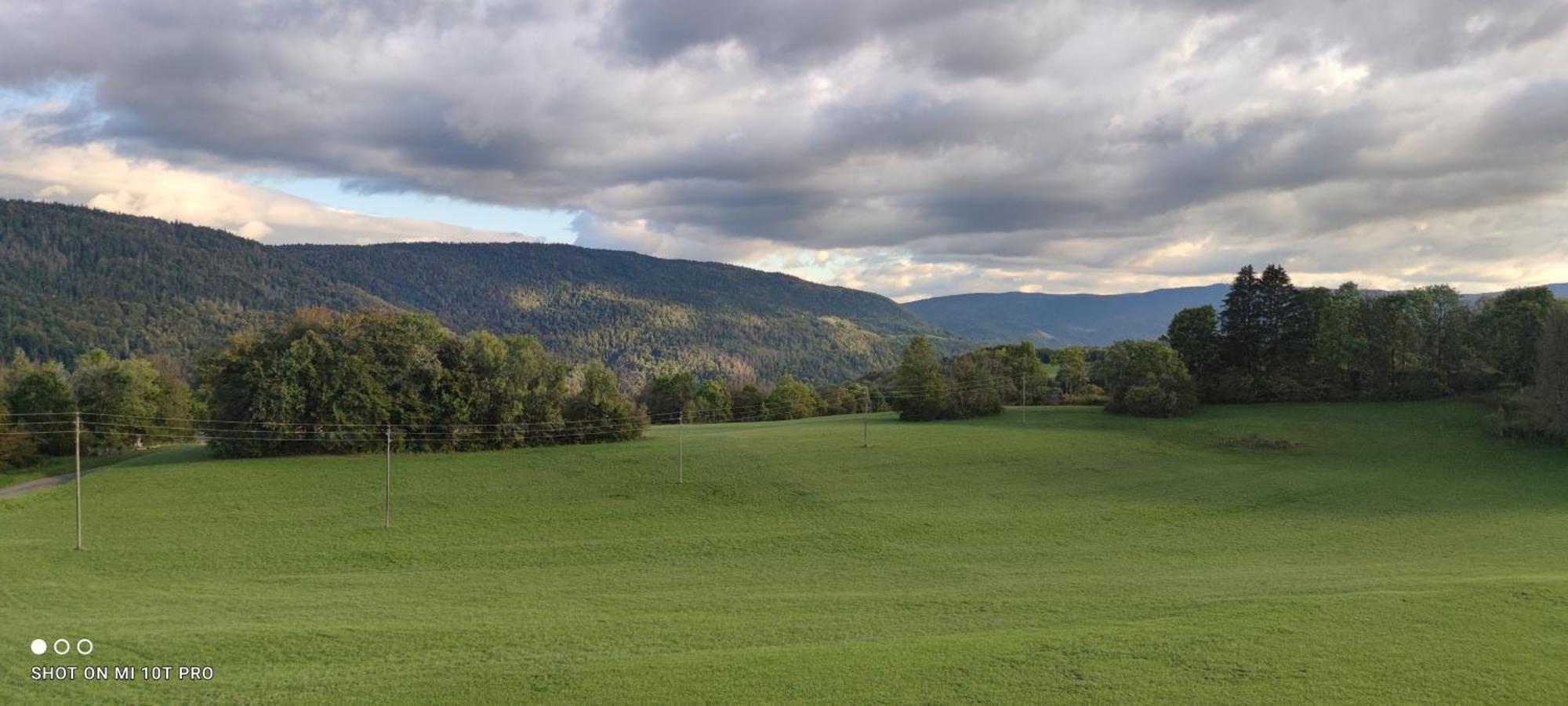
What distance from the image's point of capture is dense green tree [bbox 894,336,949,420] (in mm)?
80500

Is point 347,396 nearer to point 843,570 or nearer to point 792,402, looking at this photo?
point 843,570

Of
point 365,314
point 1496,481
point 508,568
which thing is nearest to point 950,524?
point 508,568

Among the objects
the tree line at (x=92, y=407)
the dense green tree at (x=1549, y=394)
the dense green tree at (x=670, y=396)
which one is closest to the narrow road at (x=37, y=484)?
the tree line at (x=92, y=407)

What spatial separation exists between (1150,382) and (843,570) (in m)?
53.1

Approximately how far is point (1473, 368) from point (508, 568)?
3395 inches

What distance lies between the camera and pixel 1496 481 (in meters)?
49.7

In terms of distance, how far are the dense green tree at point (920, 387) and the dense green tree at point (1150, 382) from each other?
16168 millimetres

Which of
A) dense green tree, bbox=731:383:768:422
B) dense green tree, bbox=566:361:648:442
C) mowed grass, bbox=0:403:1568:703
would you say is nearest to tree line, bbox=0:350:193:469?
mowed grass, bbox=0:403:1568:703

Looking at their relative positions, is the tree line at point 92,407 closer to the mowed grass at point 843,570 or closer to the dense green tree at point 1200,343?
the mowed grass at point 843,570

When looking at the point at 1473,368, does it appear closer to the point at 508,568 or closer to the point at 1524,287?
the point at 1524,287

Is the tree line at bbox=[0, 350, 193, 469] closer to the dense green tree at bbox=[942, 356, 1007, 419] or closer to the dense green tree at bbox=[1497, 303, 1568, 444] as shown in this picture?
the dense green tree at bbox=[942, 356, 1007, 419]

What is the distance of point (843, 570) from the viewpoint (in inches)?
1231

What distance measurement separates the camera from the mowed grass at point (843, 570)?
14.7m

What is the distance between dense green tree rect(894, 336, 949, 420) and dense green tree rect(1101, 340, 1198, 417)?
637 inches
